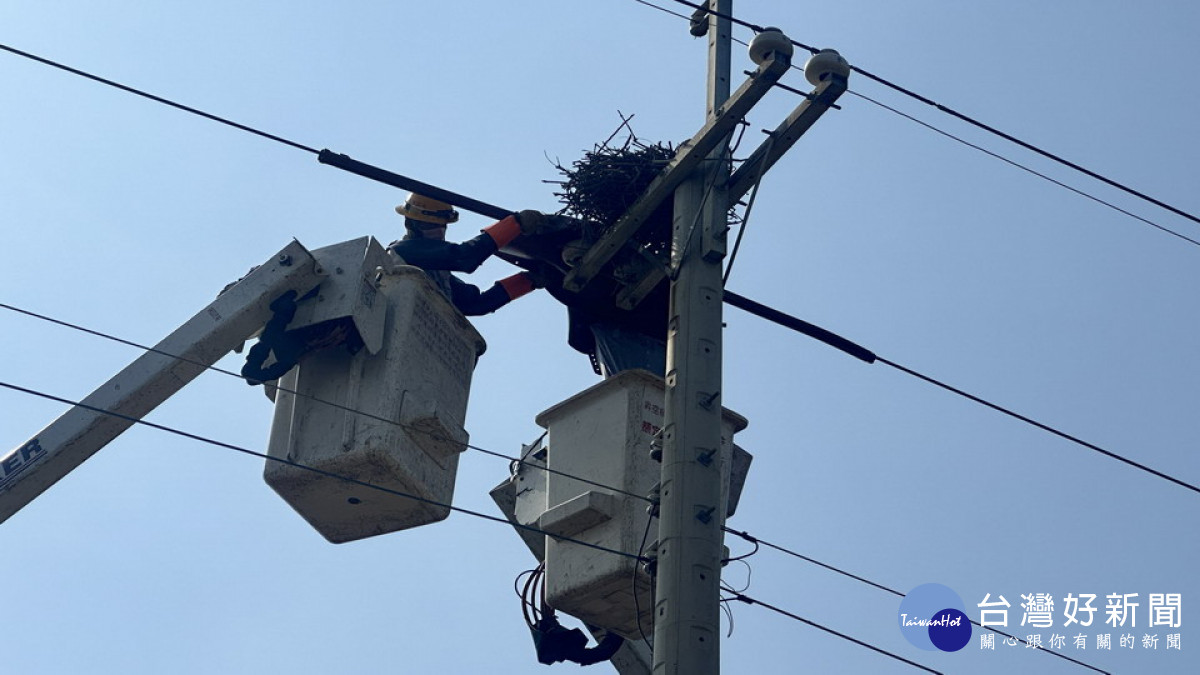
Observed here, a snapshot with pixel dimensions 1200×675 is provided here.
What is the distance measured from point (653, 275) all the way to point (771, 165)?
1030 mm

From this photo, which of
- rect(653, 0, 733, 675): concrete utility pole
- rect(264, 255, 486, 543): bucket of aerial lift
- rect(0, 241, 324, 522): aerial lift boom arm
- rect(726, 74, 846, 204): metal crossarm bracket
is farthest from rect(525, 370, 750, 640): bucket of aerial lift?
rect(0, 241, 324, 522): aerial lift boom arm

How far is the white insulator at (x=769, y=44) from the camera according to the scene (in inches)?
346

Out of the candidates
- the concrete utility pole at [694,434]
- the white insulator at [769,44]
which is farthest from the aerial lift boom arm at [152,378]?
the white insulator at [769,44]

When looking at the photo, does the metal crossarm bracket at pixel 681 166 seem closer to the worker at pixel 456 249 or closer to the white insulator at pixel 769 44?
the white insulator at pixel 769 44

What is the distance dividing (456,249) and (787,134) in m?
2.39

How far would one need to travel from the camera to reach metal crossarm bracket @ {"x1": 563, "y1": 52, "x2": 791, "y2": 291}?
881 centimetres

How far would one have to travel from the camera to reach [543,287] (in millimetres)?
10977

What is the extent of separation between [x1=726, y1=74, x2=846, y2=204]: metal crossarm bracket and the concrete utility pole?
90mm

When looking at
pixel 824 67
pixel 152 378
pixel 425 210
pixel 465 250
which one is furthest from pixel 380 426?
pixel 824 67

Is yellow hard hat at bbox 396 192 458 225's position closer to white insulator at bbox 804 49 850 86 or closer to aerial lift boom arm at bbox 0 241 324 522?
aerial lift boom arm at bbox 0 241 324 522

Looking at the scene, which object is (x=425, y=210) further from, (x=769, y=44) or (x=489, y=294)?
(x=769, y=44)

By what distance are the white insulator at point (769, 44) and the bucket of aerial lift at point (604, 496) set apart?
1.83m

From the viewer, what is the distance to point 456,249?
1064cm

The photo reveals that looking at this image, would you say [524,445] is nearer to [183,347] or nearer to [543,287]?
[543,287]
